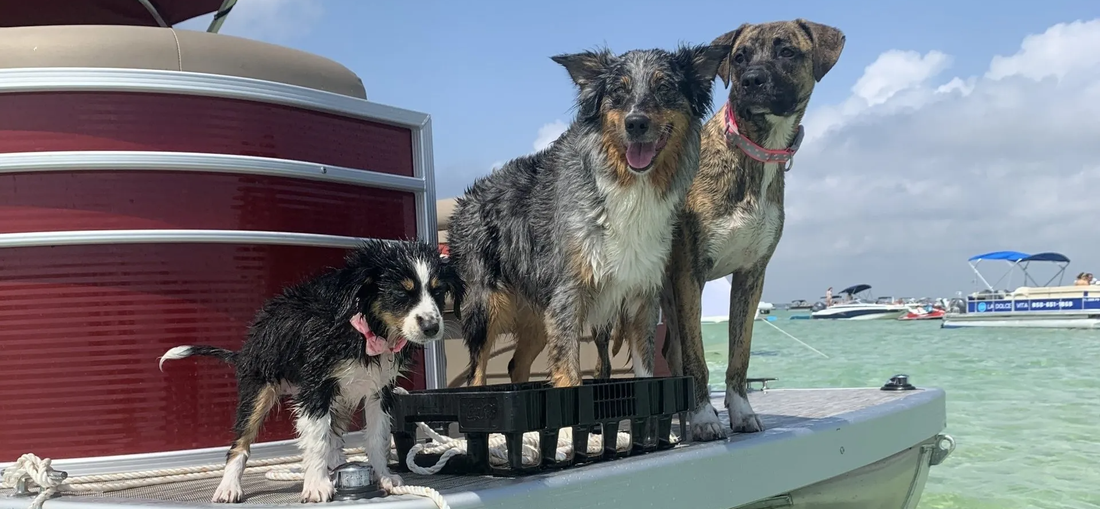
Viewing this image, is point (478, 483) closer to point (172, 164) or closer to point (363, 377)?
point (363, 377)

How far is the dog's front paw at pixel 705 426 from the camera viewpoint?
155 inches

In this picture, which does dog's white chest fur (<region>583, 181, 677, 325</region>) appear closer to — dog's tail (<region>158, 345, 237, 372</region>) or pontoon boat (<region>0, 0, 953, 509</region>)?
pontoon boat (<region>0, 0, 953, 509</region>)

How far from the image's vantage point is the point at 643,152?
11.9 feet

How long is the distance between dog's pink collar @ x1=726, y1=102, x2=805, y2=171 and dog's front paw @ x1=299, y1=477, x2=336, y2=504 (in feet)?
7.84

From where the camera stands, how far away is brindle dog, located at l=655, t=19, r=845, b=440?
411 cm

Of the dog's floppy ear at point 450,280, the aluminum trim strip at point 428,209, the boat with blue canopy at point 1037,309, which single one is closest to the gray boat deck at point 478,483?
the dog's floppy ear at point 450,280

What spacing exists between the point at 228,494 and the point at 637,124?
75.8 inches

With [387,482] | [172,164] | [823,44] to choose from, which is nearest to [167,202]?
[172,164]

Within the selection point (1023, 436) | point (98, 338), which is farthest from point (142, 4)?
point (1023, 436)

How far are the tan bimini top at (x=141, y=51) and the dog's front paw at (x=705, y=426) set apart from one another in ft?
7.40

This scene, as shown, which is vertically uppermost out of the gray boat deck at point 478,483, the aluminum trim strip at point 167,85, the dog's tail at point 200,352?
the aluminum trim strip at point 167,85

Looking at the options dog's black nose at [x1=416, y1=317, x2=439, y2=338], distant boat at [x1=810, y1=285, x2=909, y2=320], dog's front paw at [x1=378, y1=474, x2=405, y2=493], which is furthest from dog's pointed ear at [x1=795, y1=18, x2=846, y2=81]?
distant boat at [x1=810, y1=285, x2=909, y2=320]

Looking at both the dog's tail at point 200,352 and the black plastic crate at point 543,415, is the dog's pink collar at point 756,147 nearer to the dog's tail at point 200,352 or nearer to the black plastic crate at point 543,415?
the black plastic crate at point 543,415

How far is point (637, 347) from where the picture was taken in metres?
4.04
